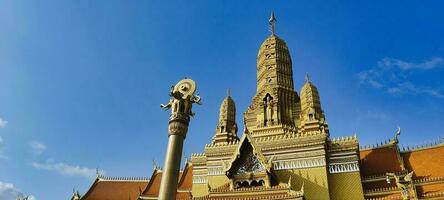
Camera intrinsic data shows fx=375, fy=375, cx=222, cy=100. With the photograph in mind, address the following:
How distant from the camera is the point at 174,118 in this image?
1284cm

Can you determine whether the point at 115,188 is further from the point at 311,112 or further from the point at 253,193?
the point at 311,112

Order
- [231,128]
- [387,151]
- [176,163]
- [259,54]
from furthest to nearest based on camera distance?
[259,54], [231,128], [387,151], [176,163]

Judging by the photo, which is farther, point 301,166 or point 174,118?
point 301,166

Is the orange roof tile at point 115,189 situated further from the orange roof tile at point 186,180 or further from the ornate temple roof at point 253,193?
the ornate temple roof at point 253,193

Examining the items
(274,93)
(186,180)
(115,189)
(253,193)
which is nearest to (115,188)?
(115,189)

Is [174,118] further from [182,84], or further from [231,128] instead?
Answer: [231,128]

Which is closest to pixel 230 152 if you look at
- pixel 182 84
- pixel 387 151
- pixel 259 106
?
pixel 259 106

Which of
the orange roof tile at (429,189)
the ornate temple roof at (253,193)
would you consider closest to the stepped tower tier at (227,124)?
the ornate temple roof at (253,193)

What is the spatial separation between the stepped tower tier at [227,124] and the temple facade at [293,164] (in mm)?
79

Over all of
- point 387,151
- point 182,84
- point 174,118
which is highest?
point 387,151

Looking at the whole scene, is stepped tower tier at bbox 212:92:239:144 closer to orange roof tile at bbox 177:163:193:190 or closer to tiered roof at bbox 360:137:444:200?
orange roof tile at bbox 177:163:193:190

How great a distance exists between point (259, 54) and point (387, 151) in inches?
582

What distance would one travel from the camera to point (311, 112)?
89.7ft

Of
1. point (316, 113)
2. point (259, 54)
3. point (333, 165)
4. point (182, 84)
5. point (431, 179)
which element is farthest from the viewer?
point (259, 54)
